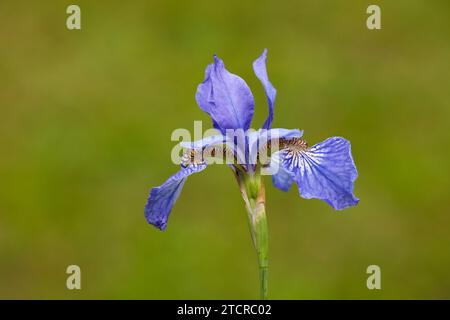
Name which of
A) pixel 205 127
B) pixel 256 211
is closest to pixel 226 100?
pixel 256 211

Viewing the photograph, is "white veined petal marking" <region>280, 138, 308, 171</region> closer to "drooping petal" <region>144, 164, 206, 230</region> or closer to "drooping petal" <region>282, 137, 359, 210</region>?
"drooping petal" <region>282, 137, 359, 210</region>

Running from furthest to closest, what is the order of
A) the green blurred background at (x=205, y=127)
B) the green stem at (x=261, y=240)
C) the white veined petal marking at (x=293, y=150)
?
the green blurred background at (x=205, y=127) → the white veined petal marking at (x=293, y=150) → the green stem at (x=261, y=240)

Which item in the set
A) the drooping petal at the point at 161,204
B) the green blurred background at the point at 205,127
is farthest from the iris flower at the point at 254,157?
the green blurred background at the point at 205,127

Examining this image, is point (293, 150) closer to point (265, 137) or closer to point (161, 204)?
point (265, 137)

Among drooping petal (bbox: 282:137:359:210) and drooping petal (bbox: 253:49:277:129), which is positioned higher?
drooping petal (bbox: 253:49:277:129)

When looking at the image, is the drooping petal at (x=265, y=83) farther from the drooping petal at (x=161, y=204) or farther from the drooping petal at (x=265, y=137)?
the drooping petal at (x=161, y=204)

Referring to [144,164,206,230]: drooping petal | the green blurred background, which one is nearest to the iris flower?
[144,164,206,230]: drooping petal
